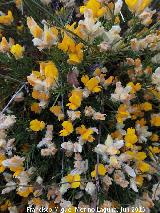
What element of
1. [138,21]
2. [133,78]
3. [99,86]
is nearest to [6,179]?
[99,86]

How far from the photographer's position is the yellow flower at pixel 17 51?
4.16 ft

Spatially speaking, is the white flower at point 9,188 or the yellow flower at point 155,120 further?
the yellow flower at point 155,120

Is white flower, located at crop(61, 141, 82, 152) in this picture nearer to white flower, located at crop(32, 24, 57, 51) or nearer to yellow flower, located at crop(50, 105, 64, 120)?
yellow flower, located at crop(50, 105, 64, 120)

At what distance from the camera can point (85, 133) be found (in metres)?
1.22

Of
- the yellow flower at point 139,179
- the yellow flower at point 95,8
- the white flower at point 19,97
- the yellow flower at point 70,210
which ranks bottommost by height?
the yellow flower at point 70,210

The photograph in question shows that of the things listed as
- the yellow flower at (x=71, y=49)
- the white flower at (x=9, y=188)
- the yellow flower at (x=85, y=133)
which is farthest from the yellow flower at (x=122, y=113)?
the white flower at (x=9, y=188)

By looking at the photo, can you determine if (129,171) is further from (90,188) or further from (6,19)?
(6,19)

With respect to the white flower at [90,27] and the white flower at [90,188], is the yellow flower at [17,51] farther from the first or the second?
the white flower at [90,188]

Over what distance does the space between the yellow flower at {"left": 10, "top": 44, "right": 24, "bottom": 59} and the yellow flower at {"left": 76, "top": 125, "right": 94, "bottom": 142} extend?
12.6 inches

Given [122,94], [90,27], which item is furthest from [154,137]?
[90,27]

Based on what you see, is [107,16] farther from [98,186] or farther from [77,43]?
[98,186]

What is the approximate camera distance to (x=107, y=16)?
129 centimetres

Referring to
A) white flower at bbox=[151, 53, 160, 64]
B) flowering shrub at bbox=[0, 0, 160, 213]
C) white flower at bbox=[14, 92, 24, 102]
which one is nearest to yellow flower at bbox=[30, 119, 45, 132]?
flowering shrub at bbox=[0, 0, 160, 213]

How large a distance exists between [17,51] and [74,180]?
0.47 m
